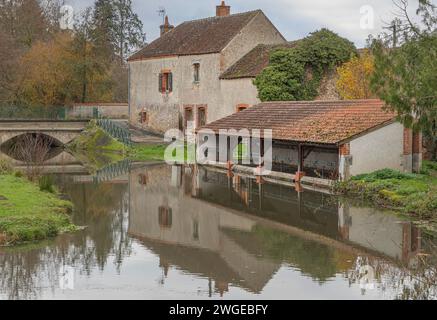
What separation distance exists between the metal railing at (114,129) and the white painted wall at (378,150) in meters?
21.8

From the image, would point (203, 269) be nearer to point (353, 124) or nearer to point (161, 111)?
point (353, 124)

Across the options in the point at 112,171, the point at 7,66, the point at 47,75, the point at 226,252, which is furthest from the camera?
the point at 47,75

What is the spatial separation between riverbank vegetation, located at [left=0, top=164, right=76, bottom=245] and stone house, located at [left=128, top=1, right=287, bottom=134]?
60.0ft

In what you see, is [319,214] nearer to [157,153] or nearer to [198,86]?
[157,153]

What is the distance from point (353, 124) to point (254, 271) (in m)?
12.3

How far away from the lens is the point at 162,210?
21.1 metres

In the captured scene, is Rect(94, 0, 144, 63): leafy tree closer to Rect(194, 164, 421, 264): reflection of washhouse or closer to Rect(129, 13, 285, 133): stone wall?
Rect(129, 13, 285, 133): stone wall

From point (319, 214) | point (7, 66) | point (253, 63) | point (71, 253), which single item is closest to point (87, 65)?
point (7, 66)

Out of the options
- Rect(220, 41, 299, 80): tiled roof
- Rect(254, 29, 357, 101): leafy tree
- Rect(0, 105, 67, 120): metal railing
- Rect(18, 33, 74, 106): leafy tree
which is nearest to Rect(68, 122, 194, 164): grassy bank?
Rect(0, 105, 67, 120): metal railing

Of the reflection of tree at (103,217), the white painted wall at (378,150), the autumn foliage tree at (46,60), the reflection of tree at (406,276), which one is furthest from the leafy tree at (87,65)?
the reflection of tree at (406,276)

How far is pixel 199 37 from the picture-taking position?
42.8 meters

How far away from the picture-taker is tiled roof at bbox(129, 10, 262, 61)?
40.4 metres

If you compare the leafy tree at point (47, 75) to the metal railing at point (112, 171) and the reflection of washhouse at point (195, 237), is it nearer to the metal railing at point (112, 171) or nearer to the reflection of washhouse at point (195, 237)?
the metal railing at point (112, 171)

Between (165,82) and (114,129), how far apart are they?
4.43 m
